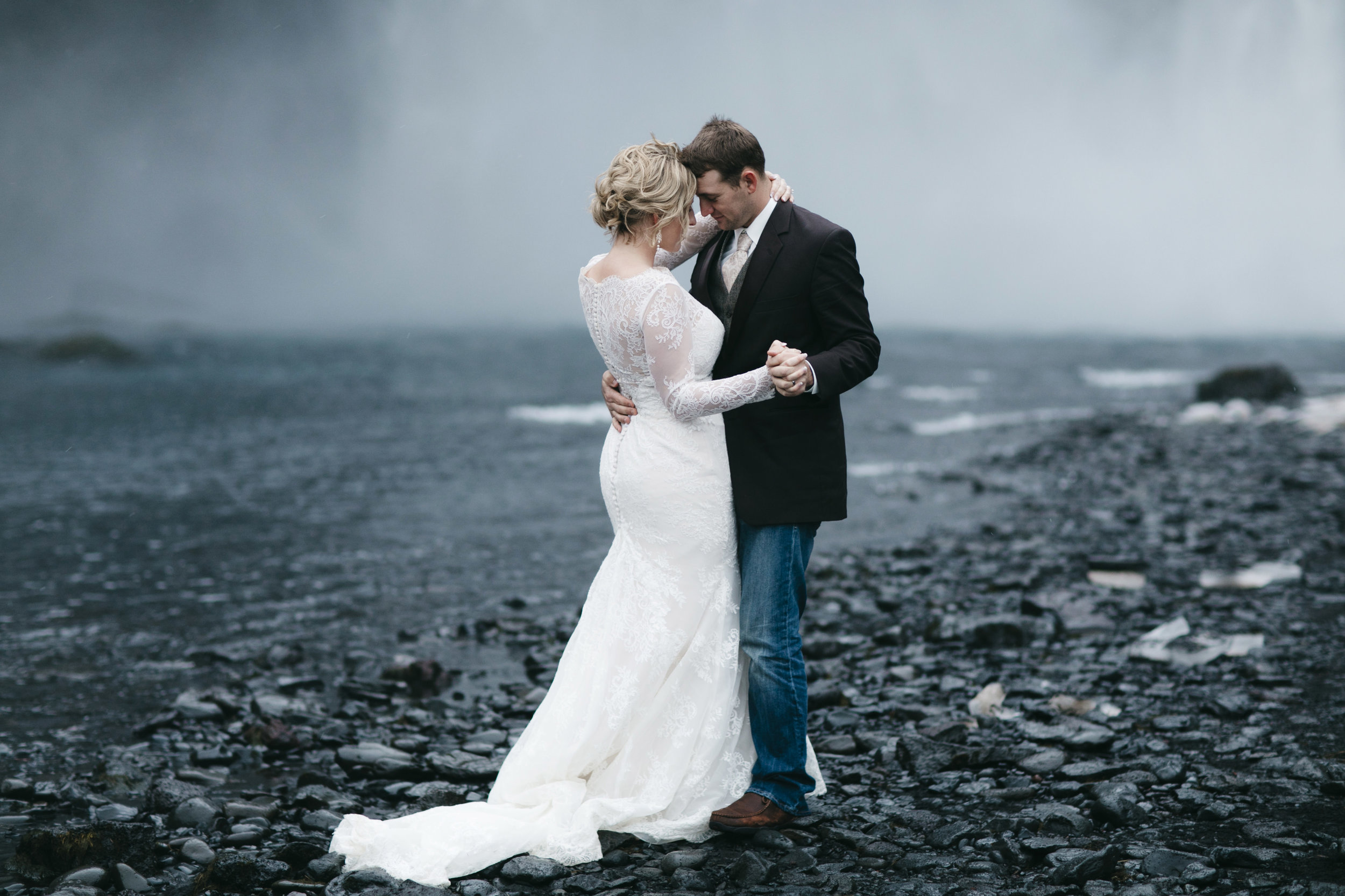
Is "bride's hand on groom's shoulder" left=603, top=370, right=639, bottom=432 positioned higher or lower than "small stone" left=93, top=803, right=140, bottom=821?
higher

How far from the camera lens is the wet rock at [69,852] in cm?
442

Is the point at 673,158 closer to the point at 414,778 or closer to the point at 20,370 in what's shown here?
the point at 414,778

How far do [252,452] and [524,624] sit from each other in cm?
1902

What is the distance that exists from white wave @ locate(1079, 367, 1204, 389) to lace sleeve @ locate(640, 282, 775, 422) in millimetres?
48497

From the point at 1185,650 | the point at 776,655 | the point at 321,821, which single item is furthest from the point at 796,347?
the point at 1185,650

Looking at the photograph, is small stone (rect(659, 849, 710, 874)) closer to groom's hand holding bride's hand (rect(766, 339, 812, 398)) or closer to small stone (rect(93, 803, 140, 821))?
groom's hand holding bride's hand (rect(766, 339, 812, 398))

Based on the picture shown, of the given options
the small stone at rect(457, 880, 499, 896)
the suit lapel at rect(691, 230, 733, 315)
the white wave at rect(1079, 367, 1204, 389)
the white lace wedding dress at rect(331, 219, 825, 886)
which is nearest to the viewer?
the small stone at rect(457, 880, 499, 896)

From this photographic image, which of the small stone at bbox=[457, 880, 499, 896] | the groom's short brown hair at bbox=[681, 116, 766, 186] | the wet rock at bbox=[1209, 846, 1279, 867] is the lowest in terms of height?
the small stone at bbox=[457, 880, 499, 896]

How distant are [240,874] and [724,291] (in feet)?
10.9

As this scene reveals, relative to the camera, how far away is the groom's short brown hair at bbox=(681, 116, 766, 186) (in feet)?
14.1

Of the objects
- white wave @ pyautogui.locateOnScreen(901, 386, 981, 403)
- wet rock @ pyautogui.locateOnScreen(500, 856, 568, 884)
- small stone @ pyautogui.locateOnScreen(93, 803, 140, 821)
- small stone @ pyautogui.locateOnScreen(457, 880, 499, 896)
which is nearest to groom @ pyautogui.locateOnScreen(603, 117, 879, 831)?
wet rock @ pyautogui.locateOnScreen(500, 856, 568, 884)

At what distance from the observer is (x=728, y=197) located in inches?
172

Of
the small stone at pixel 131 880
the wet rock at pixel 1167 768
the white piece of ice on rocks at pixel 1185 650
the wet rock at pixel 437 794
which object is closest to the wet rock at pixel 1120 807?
the wet rock at pixel 1167 768

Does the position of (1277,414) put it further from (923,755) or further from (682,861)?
(682,861)
